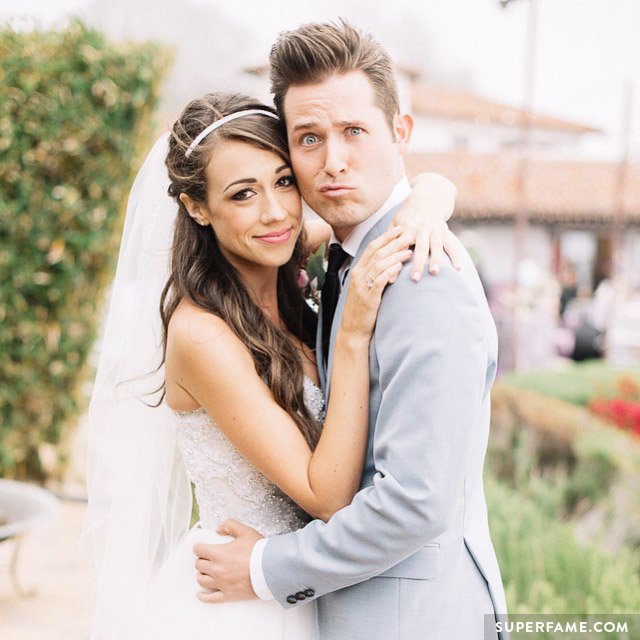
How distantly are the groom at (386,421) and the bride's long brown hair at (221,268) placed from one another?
0.11 meters

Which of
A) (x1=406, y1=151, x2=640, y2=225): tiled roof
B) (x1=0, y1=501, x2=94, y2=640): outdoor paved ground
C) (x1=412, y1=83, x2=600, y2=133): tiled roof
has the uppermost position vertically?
(x1=412, y1=83, x2=600, y2=133): tiled roof

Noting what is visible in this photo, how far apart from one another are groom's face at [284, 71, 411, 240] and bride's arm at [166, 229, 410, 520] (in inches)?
8.1

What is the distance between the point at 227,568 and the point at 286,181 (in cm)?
101

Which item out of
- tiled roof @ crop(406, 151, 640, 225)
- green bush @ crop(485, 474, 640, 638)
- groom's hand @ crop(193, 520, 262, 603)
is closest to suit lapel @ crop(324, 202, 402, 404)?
groom's hand @ crop(193, 520, 262, 603)

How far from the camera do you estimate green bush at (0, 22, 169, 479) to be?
16.2ft

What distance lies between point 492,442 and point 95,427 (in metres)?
3.96

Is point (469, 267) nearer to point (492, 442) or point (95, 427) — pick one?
point (95, 427)

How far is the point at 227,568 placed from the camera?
1944mm

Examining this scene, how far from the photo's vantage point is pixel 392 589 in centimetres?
182

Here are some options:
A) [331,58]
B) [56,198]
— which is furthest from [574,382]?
[331,58]

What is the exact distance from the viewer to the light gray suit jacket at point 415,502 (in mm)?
1636

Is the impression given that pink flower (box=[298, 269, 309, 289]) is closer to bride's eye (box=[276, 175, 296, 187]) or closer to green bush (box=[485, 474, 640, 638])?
bride's eye (box=[276, 175, 296, 187])

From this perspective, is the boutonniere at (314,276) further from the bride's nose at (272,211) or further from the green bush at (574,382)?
the green bush at (574,382)

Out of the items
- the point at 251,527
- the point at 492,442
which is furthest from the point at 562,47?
the point at 251,527
